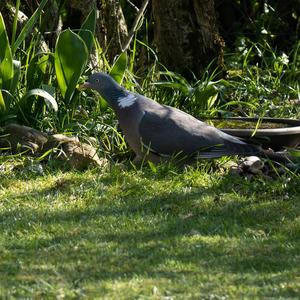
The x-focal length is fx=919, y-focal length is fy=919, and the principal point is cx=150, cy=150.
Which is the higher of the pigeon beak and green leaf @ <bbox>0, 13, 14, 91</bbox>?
green leaf @ <bbox>0, 13, 14, 91</bbox>

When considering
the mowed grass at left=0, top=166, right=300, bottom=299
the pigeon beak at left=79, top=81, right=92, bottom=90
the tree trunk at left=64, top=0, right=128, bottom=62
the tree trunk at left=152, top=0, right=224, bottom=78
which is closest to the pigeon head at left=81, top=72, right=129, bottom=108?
the pigeon beak at left=79, top=81, right=92, bottom=90

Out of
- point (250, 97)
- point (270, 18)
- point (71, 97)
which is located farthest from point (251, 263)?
point (270, 18)

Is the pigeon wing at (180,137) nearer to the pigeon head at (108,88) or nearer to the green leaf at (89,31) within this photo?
the pigeon head at (108,88)

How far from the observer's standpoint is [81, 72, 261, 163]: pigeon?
675 cm

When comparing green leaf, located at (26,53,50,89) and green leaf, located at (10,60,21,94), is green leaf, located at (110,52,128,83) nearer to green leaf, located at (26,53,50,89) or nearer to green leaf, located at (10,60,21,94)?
green leaf, located at (26,53,50,89)

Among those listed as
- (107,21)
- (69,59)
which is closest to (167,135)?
(69,59)

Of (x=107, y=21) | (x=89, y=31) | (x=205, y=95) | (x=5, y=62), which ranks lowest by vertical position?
(x=205, y=95)

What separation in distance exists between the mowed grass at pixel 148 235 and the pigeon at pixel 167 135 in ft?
0.52

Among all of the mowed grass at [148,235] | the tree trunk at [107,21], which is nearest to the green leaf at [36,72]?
the mowed grass at [148,235]

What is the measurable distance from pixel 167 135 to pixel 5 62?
145cm

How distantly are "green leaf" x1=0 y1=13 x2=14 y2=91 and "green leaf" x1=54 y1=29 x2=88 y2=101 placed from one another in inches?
14.7

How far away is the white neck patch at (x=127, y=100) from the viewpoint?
7.01 m

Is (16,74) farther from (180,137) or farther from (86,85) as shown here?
(180,137)

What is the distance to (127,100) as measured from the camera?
7.04m
